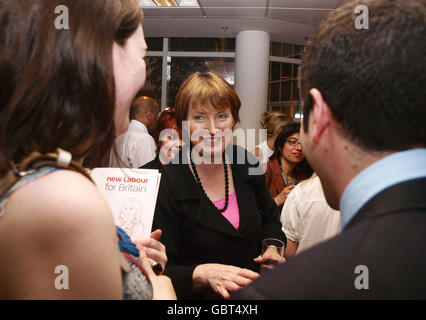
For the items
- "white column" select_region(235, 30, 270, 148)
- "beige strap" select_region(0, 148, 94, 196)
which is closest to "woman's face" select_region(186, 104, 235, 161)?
"beige strap" select_region(0, 148, 94, 196)

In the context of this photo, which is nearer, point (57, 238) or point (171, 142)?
point (57, 238)

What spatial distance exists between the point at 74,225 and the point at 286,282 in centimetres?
36

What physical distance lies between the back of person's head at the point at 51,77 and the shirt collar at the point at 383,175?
53cm

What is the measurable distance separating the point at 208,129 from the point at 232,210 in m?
0.44

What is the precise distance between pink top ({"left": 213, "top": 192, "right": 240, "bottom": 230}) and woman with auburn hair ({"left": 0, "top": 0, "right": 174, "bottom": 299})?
1.01m

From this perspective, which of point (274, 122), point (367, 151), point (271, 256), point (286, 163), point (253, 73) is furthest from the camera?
point (253, 73)

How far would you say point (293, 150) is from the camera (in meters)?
3.46

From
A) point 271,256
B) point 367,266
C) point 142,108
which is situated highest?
point 142,108

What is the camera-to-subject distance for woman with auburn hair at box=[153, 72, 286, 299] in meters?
1.55

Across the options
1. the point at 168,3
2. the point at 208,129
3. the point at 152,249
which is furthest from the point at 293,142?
the point at 168,3

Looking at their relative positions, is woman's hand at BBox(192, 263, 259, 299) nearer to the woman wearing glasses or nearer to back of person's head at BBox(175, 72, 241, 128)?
back of person's head at BBox(175, 72, 241, 128)

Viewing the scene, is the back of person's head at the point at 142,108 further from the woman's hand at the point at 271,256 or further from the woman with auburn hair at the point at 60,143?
the woman with auburn hair at the point at 60,143

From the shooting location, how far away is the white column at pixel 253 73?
267 inches

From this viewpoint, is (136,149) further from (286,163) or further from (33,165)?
(33,165)
